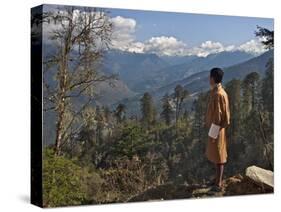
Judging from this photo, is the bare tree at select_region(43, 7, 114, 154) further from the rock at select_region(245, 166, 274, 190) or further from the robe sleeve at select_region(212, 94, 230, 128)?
the rock at select_region(245, 166, 274, 190)

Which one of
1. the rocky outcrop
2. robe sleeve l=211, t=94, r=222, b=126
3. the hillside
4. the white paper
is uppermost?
the hillside

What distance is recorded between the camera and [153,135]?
1054 centimetres

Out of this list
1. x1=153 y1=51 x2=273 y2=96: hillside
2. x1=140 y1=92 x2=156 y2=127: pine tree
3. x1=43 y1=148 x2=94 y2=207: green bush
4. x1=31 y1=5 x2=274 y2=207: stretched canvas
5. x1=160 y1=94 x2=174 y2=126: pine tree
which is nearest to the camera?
x1=43 y1=148 x2=94 y2=207: green bush

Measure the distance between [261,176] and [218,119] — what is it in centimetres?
119

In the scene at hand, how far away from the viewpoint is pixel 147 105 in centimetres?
1055

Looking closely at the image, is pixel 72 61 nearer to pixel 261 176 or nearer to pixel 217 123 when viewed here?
pixel 217 123

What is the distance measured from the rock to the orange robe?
51 cm

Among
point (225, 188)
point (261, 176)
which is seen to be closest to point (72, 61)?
point (225, 188)

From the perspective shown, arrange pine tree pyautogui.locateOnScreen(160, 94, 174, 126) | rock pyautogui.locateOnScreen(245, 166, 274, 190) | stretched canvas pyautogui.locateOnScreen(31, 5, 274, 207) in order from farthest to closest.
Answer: rock pyautogui.locateOnScreen(245, 166, 274, 190)
pine tree pyautogui.locateOnScreen(160, 94, 174, 126)
stretched canvas pyautogui.locateOnScreen(31, 5, 274, 207)

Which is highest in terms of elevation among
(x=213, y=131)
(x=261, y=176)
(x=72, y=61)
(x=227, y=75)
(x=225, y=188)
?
(x=72, y=61)

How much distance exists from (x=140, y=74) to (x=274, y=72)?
2.24 m

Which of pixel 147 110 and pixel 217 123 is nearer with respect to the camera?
pixel 147 110

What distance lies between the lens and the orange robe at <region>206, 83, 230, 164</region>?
35.7ft

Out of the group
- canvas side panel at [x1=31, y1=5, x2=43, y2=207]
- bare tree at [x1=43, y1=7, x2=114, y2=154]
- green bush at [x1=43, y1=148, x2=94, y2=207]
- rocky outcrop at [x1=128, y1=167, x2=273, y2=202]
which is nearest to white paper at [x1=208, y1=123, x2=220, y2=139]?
rocky outcrop at [x1=128, y1=167, x2=273, y2=202]
